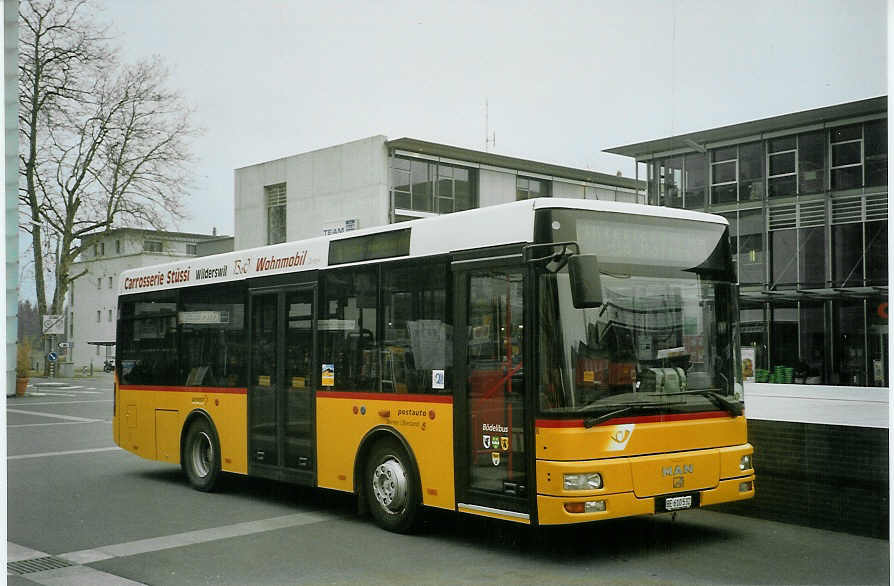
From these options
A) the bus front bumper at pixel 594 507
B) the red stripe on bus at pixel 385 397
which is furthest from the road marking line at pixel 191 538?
the bus front bumper at pixel 594 507

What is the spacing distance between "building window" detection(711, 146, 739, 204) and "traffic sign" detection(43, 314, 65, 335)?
576 cm

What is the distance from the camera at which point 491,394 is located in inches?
297

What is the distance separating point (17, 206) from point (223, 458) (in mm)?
4043

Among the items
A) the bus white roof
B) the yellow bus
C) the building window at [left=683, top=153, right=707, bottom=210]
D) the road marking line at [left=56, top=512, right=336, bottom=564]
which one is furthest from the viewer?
the building window at [left=683, top=153, right=707, bottom=210]

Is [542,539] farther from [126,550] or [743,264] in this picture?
[126,550]

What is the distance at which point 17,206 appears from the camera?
306 inches

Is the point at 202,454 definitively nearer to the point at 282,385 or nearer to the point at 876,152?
the point at 282,385

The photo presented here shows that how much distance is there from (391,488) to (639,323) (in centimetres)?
271

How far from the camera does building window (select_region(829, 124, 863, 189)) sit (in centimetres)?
802

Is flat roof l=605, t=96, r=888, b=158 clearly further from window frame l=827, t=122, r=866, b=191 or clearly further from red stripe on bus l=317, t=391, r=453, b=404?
red stripe on bus l=317, t=391, r=453, b=404

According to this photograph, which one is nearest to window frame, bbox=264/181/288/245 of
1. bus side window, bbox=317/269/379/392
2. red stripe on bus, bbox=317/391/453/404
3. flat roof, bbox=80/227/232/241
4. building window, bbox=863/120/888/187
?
flat roof, bbox=80/227/232/241

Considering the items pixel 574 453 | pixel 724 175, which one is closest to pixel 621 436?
pixel 574 453

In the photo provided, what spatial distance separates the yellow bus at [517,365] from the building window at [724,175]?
0.54 meters

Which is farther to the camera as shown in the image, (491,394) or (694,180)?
(694,180)
